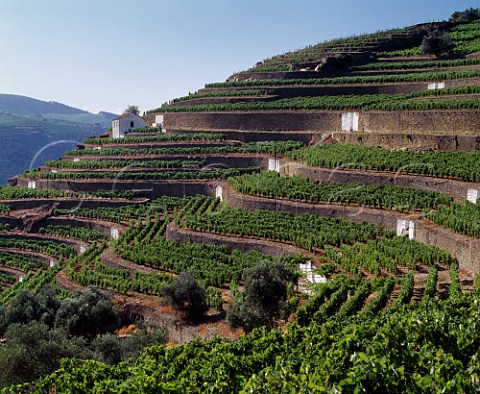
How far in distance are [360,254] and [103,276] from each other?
481 inches

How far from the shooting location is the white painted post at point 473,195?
24.1 m

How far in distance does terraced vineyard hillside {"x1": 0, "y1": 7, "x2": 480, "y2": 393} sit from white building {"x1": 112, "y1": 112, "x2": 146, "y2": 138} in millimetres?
1553

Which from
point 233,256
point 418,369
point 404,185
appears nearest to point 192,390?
point 418,369

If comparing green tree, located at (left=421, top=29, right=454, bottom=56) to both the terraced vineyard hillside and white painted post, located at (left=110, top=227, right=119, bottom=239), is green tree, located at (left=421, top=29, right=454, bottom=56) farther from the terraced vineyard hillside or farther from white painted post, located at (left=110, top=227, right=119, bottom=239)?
white painted post, located at (left=110, top=227, right=119, bottom=239)

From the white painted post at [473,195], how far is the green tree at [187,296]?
12.2m

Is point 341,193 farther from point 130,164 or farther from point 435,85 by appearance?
point 130,164

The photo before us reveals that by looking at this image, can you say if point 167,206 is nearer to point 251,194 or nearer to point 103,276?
point 251,194

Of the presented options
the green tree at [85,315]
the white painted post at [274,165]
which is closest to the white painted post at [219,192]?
the white painted post at [274,165]

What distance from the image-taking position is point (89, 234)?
3425cm

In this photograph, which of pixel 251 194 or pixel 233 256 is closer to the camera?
pixel 233 256

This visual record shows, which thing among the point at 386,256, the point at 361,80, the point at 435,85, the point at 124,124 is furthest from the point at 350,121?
the point at 124,124

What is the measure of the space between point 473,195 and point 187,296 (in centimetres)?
1296

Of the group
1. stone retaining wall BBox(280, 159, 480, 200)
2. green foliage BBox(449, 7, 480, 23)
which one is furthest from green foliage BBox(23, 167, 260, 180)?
green foliage BBox(449, 7, 480, 23)

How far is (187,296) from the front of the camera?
2141 centimetres
